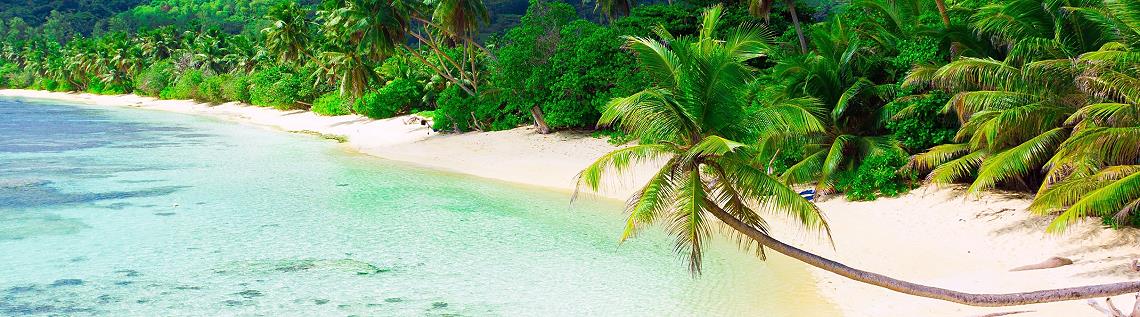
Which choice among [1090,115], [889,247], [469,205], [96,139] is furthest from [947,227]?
[96,139]

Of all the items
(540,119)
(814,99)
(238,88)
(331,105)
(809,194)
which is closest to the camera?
(814,99)

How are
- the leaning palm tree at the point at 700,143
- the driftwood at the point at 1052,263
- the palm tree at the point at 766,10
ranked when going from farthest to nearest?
the palm tree at the point at 766,10
the driftwood at the point at 1052,263
the leaning palm tree at the point at 700,143

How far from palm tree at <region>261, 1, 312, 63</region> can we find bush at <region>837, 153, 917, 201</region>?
128ft

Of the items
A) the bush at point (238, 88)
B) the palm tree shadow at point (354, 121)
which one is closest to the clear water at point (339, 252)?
the palm tree shadow at point (354, 121)

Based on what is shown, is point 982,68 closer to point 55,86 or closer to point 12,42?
point 55,86

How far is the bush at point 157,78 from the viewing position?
257ft

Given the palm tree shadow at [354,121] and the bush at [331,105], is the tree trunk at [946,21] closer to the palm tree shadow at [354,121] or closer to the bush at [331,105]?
the palm tree shadow at [354,121]

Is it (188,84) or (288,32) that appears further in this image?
(188,84)

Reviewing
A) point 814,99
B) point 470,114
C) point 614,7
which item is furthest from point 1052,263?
point 614,7

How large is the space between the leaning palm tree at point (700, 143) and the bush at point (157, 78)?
250ft

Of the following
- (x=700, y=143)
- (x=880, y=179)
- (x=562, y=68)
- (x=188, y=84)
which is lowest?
(x=188, y=84)

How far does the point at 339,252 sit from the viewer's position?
58.1 feet

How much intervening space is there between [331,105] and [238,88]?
16336 millimetres

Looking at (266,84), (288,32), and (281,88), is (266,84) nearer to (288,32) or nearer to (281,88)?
(281,88)
